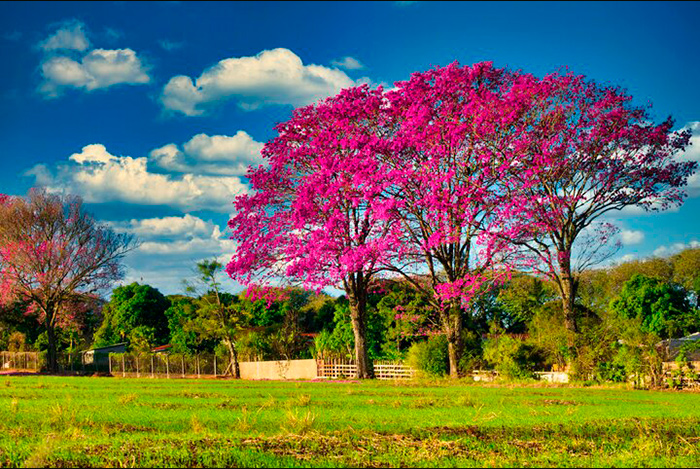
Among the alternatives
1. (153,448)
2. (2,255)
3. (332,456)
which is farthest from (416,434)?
(2,255)

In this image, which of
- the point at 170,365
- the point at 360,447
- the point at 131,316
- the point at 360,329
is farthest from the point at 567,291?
the point at 131,316

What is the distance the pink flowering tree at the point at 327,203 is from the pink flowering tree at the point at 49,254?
67.7 feet

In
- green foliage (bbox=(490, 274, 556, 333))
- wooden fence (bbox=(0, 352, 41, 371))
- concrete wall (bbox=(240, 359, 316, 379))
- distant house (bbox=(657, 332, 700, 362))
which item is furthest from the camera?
wooden fence (bbox=(0, 352, 41, 371))

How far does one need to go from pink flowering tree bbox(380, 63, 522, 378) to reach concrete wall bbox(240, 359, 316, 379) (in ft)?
46.3

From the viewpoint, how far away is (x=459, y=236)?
2922cm

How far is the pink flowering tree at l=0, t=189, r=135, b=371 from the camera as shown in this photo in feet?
159

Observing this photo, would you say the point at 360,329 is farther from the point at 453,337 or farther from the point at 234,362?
the point at 234,362

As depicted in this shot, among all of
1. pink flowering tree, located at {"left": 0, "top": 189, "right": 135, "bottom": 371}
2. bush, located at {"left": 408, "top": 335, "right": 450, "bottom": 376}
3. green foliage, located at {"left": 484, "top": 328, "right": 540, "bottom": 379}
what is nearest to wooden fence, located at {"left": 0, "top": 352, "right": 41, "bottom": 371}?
pink flowering tree, located at {"left": 0, "top": 189, "right": 135, "bottom": 371}

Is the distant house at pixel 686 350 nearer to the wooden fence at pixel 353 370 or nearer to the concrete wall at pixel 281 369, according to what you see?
the wooden fence at pixel 353 370

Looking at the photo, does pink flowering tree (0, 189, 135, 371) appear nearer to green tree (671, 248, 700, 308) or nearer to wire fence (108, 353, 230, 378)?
wire fence (108, 353, 230, 378)

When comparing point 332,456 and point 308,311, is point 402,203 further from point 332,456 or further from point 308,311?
point 308,311

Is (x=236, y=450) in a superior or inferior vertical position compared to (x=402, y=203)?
inferior

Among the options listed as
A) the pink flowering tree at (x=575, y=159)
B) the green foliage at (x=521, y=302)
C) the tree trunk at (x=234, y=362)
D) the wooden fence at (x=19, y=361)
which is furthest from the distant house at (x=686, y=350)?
the wooden fence at (x=19, y=361)

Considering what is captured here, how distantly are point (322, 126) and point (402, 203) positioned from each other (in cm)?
635
